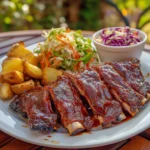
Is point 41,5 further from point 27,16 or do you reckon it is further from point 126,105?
point 126,105

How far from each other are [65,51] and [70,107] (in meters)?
0.78

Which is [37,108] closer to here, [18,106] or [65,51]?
[18,106]

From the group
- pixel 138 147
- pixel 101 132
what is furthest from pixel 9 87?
pixel 138 147

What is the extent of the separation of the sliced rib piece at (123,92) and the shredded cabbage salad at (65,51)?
0.49m

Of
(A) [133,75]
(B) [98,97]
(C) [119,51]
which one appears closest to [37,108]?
(B) [98,97]

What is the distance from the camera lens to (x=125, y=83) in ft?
5.57

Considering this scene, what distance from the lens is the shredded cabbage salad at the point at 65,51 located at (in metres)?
2.18

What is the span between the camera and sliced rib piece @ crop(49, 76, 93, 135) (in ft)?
4.83

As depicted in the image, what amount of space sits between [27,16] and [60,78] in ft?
8.85

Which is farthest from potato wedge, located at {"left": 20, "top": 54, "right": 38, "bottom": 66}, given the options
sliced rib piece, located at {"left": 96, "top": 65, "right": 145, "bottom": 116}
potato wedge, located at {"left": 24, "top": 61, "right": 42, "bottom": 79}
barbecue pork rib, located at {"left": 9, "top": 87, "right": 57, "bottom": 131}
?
sliced rib piece, located at {"left": 96, "top": 65, "right": 145, "bottom": 116}

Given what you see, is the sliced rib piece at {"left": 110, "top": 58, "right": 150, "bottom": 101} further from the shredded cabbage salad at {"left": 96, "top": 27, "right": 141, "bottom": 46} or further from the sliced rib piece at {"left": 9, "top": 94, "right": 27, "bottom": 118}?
the sliced rib piece at {"left": 9, "top": 94, "right": 27, "bottom": 118}

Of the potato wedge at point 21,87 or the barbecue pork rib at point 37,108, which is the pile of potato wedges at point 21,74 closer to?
the potato wedge at point 21,87

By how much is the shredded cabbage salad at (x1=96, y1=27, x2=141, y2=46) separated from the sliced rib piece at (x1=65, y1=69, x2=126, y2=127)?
0.63 metres

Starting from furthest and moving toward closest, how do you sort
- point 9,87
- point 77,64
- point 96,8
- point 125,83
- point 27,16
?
point 96,8 < point 27,16 < point 77,64 < point 9,87 < point 125,83
